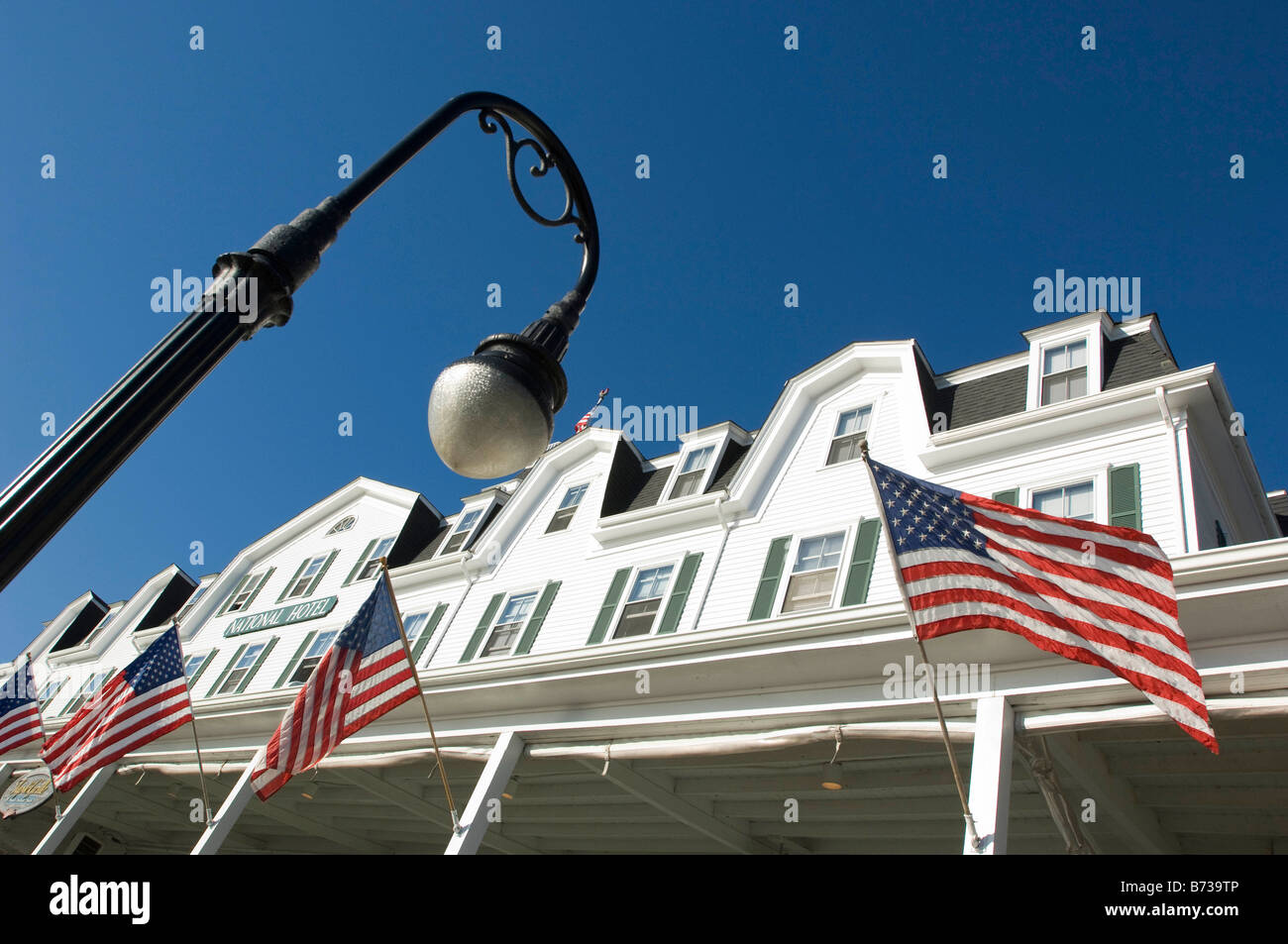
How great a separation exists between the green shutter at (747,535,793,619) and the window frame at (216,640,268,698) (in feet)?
46.5

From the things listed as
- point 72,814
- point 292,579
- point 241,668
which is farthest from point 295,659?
point 72,814

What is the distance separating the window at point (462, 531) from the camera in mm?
20625

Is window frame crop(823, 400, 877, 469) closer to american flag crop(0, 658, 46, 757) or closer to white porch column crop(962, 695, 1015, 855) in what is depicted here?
white porch column crop(962, 695, 1015, 855)

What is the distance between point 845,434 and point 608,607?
483 centimetres

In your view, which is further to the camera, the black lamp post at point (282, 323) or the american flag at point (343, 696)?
the american flag at point (343, 696)

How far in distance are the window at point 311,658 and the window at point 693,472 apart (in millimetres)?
8863

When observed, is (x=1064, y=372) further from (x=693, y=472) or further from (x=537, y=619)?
(x=537, y=619)

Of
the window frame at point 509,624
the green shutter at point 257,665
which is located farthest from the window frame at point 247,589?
the window frame at point 509,624

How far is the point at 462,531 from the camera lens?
21.0 m

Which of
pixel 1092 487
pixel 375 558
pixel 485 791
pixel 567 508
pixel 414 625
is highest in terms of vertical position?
pixel 567 508

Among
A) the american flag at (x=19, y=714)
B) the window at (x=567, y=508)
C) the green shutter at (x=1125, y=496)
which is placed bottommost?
the american flag at (x=19, y=714)

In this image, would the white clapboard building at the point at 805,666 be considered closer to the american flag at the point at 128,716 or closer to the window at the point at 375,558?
the window at the point at 375,558
